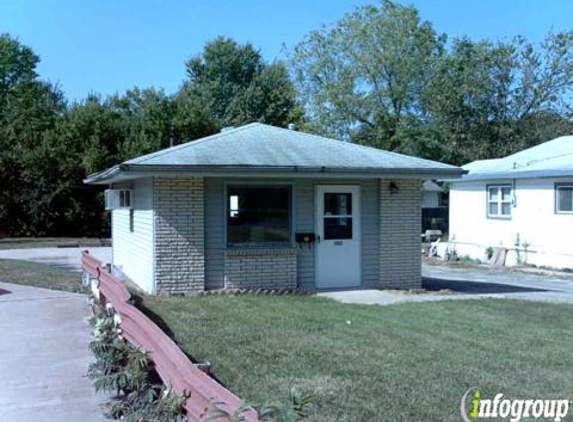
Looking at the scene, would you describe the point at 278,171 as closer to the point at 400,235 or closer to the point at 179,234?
the point at 179,234

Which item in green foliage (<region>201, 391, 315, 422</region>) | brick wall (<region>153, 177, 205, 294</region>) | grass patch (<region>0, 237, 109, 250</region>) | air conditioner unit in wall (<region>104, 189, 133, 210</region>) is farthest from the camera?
grass patch (<region>0, 237, 109, 250</region>)

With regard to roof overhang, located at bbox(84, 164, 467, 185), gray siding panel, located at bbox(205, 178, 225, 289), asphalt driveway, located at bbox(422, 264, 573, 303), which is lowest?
asphalt driveway, located at bbox(422, 264, 573, 303)

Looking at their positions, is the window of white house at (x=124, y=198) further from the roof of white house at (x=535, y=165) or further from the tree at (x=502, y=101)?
the tree at (x=502, y=101)

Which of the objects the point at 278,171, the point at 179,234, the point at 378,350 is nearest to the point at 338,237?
the point at 278,171

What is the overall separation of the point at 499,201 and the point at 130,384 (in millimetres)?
18727

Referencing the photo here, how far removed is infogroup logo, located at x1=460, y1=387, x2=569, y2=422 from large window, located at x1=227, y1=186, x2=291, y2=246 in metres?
7.68

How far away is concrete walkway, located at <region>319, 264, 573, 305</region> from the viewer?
496 inches

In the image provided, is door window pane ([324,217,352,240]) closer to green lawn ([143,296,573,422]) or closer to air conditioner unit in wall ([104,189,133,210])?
green lawn ([143,296,573,422])

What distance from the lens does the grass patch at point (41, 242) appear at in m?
26.8

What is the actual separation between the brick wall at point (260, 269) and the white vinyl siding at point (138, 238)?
1.58 metres

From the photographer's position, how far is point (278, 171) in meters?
12.4

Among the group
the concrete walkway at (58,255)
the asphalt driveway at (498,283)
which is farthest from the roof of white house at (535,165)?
the concrete walkway at (58,255)

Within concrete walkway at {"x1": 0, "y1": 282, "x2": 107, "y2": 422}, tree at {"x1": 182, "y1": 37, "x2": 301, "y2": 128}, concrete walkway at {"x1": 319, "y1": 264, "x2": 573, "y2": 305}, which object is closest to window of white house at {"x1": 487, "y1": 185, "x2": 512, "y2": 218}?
concrete walkway at {"x1": 319, "y1": 264, "x2": 573, "y2": 305}

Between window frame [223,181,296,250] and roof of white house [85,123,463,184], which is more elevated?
roof of white house [85,123,463,184]
